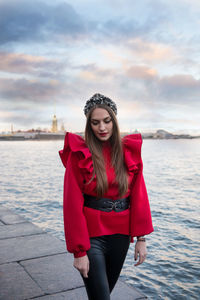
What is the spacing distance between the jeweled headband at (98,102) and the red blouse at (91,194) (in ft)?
0.68

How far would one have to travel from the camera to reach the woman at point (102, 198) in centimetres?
197

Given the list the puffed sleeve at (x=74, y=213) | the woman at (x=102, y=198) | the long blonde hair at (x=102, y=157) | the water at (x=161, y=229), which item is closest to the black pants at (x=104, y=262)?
the woman at (x=102, y=198)

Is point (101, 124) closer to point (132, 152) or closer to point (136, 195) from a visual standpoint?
point (132, 152)

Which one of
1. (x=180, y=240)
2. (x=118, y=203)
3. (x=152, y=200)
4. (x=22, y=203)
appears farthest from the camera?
(x=152, y=200)

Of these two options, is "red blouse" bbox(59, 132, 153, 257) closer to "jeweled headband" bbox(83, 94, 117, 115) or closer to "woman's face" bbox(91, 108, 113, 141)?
"woman's face" bbox(91, 108, 113, 141)

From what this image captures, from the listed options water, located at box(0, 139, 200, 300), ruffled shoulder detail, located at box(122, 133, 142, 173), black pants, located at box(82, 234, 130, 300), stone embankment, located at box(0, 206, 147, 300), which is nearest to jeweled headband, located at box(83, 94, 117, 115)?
ruffled shoulder detail, located at box(122, 133, 142, 173)

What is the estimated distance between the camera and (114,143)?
219cm

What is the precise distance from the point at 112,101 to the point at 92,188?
575 mm

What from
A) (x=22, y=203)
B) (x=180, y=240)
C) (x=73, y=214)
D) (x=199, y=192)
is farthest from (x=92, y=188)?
(x=199, y=192)

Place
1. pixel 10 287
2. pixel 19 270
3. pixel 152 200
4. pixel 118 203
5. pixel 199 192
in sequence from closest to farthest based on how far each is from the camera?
pixel 118 203, pixel 10 287, pixel 19 270, pixel 152 200, pixel 199 192

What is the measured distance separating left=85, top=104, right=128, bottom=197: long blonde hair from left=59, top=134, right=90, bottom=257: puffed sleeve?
12cm

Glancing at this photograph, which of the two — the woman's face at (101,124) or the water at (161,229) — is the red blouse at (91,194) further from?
the water at (161,229)

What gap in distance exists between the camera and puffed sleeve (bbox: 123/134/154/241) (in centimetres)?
214

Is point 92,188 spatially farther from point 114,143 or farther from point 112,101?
point 112,101
